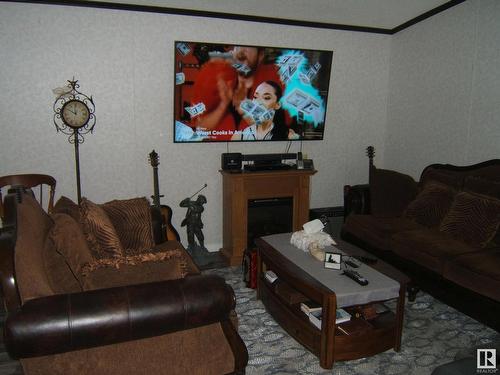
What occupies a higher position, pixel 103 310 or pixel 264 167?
pixel 264 167

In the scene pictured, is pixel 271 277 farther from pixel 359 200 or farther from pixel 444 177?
pixel 444 177

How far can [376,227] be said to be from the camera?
11.9 feet

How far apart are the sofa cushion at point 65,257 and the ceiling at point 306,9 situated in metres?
2.60

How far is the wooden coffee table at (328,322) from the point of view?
234 centimetres

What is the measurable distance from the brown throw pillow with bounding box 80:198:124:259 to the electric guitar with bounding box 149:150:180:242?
0.95m

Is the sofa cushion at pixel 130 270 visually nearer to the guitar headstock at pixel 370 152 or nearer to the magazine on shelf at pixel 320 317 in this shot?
the magazine on shelf at pixel 320 317

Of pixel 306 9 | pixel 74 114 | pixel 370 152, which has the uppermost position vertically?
pixel 306 9

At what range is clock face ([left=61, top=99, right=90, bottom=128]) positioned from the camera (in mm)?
3639

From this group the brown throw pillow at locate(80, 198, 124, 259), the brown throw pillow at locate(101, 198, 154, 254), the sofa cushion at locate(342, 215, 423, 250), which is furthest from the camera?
the sofa cushion at locate(342, 215, 423, 250)

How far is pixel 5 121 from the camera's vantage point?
12.0ft

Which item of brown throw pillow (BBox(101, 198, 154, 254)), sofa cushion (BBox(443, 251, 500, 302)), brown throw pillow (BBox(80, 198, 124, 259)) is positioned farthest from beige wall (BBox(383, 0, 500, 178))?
brown throw pillow (BBox(80, 198, 124, 259))

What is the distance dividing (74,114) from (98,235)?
184cm

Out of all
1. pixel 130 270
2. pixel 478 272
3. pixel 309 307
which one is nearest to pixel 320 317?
pixel 309 307

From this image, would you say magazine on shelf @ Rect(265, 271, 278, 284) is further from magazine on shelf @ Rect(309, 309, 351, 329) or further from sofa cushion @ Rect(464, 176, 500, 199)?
sofa cushion @ Rect(464, 176, 500, 199)
